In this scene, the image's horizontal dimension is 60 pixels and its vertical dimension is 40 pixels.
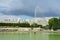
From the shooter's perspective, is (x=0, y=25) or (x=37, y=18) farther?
(x=37, y=18)

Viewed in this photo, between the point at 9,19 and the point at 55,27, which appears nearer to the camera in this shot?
the point at 55,27

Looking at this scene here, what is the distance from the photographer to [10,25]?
79.8 metres

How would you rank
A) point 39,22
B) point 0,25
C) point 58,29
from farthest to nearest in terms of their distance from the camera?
point 39,22 < point 0,25 < point 58,29

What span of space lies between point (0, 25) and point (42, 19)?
24738 mm

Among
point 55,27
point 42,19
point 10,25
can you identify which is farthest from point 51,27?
point 42,19

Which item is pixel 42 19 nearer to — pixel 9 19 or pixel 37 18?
pixel 37 18

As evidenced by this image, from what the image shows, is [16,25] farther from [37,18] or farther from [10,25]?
[37,18]

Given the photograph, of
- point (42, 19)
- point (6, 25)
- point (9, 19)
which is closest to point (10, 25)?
point (6, 25)

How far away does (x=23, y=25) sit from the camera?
79375mm

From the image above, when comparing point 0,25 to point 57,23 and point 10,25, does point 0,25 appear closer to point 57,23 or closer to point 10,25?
point 10,25

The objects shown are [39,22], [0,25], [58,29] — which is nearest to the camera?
[58,29]

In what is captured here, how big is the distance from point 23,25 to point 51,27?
10737 mm

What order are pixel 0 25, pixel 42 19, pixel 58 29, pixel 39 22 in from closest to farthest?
pixel 58 29
pixel 0 25
pixel 39 22
pixel 42 19

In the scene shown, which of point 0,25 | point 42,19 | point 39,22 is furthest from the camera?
point 42,19
